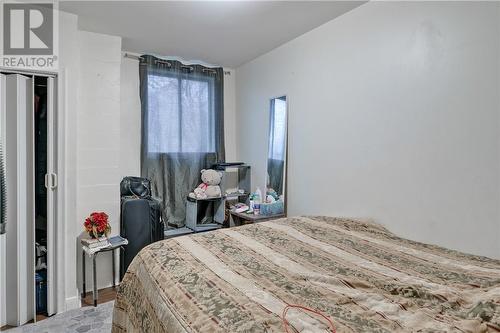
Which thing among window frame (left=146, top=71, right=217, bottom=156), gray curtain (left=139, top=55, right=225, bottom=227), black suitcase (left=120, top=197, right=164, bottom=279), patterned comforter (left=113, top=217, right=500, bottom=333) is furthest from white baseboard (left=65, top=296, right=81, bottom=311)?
window frame (left=146, top=71, right=217, bottom=156)

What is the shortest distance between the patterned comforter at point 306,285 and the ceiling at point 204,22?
5.94ft

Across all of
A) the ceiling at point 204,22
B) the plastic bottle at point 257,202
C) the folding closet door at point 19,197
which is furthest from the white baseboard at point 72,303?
the ceiling at point 204,22

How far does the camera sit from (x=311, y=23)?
9.29ft

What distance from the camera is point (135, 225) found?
2.99 m

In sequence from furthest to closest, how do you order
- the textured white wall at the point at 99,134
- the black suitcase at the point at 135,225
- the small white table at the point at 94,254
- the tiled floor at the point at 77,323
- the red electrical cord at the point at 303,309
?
the black suitcase at the point at 135,225 < the textured white wall at the point at 99,134 < the small white table at the point at 94,254 < the tiled floor at the point at 77,323 < the red electrical cord at the point at 303,309

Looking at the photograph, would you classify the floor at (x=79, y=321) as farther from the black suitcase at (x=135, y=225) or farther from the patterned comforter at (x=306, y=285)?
the patterned comforter at (x=306, y=285)

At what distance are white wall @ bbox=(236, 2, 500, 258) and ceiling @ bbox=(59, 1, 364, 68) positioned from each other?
235 mm

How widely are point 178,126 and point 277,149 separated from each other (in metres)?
1.31

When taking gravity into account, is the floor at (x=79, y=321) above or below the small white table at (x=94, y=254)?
below

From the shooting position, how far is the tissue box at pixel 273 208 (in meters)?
3.28

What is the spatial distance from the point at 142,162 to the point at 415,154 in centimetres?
284

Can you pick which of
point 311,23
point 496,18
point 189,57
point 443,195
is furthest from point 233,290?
point 189,57

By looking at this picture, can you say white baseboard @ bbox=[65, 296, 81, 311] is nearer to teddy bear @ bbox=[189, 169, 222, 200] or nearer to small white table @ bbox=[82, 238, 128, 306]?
small white table @ bbox=[82, 238, 128, 306]

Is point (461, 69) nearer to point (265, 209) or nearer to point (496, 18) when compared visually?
point (496, 18)
